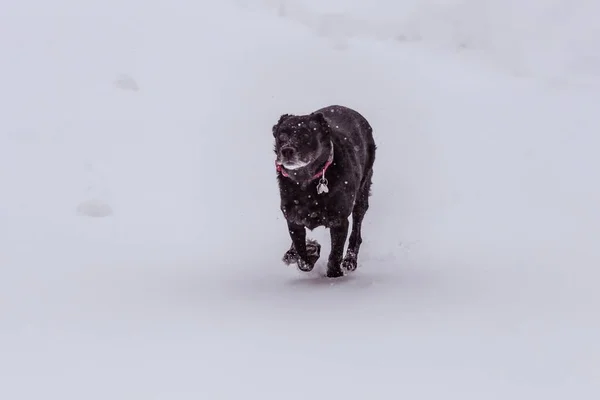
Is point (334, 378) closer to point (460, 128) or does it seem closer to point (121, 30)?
point (460, 128)

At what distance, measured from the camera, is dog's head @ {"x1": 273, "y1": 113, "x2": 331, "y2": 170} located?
4867mm

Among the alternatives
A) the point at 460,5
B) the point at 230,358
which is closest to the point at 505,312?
the point at 230,358

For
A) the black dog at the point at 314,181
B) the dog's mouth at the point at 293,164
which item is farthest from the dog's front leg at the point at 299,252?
the dog's mouth at the point at 293,164

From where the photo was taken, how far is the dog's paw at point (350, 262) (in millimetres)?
5578

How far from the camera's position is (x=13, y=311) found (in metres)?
3.96

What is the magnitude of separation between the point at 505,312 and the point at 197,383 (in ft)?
6.55

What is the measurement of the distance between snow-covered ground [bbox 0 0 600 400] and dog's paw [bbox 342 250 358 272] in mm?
137

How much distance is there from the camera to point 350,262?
5633mm

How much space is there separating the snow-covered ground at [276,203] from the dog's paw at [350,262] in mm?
137

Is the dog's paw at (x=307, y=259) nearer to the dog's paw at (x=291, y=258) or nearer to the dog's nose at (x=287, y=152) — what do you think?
the dog's paw at (x=291, y=258)

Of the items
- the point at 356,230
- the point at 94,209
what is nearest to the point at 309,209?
the point at 356,230

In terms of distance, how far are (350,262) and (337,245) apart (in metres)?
0.32

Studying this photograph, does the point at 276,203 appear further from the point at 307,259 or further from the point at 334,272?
the point at 334,272

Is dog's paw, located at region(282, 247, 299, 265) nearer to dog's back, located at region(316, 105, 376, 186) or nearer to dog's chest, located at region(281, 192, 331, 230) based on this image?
dog's chest, located at region(281, 192, 331, 230)
